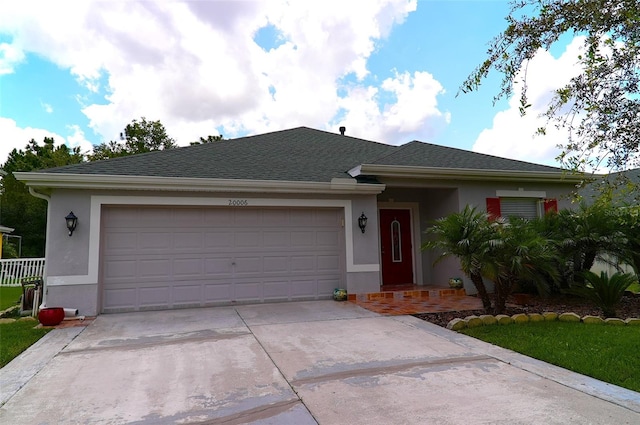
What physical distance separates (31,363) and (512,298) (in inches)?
358

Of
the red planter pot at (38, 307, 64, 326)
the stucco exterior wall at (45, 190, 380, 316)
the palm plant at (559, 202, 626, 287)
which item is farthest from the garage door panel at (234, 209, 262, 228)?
the palm plant at (559, 202, 626, 287)

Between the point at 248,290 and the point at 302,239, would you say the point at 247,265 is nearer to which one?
the point at 248,290

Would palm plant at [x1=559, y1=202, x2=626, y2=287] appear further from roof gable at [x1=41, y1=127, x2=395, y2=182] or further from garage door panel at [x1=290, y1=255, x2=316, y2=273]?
garage door panel at [x1=290, y1=255, x2=316, y2=273]

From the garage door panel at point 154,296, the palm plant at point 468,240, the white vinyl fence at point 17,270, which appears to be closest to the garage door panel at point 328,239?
the palm plant at point 468,240

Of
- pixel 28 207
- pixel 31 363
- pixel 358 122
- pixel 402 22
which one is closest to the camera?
pixel 31 363

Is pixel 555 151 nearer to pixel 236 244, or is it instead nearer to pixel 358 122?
pixel 236 244

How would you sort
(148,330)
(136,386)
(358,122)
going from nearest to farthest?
(136,386) → (148,330) → (358,122)

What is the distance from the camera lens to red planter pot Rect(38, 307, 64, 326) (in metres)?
6.35

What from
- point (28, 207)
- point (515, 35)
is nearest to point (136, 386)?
point (515, 35)

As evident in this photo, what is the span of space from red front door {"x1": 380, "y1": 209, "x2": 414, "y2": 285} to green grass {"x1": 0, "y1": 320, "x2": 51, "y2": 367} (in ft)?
25.6

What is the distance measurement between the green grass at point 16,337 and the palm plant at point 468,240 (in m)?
6.69

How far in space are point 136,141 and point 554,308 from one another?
2796 cm

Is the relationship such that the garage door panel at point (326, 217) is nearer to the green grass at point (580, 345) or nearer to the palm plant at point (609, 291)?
the green grass at point (580, 345)

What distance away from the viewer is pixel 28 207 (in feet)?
81.0
